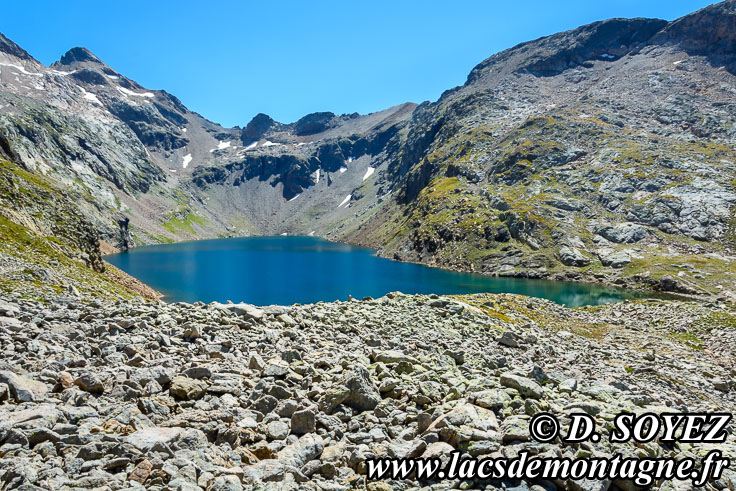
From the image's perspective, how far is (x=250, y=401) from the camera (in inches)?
474

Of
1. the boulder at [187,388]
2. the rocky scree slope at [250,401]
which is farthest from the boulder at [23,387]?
the boulder at [187,388]

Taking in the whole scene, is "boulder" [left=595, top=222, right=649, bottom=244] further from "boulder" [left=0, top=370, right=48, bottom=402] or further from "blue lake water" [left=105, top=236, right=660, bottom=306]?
"boulder" [left=0, top=370, right=48, bottom=402]

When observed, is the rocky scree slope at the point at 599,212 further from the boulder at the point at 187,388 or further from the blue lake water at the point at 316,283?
the boulder at the point at 187,388

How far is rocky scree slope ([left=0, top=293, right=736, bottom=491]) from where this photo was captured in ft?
27.3

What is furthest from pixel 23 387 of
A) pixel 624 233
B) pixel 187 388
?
pixel 624 233

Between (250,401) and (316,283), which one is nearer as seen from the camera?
(250,401)

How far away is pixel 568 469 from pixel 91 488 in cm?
1054

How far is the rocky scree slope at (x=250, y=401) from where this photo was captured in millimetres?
8328

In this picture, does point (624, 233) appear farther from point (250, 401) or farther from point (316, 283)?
point (250, 401)

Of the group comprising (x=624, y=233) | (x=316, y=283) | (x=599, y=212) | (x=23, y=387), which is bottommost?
(x=316, y=283)

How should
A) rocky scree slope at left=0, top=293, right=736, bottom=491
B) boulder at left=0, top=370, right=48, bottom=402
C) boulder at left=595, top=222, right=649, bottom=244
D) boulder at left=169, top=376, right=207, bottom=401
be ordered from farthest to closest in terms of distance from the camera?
boulder at left=595, top=222, right=649, bottom=244
boulder at left=169, top=376, right=207, bottom=401
boulder at left=0, top=370, right=48, bottom=402
rocky scree slope at left=0, top=293, right=736, bottom=491

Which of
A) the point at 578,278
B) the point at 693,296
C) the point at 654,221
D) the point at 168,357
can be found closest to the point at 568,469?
the point at 168,357

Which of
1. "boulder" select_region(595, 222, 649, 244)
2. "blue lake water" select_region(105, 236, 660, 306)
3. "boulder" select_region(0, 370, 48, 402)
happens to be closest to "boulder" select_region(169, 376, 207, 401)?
"boulder" select_region(0, 370, 48, 402)

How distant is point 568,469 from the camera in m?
9.77
